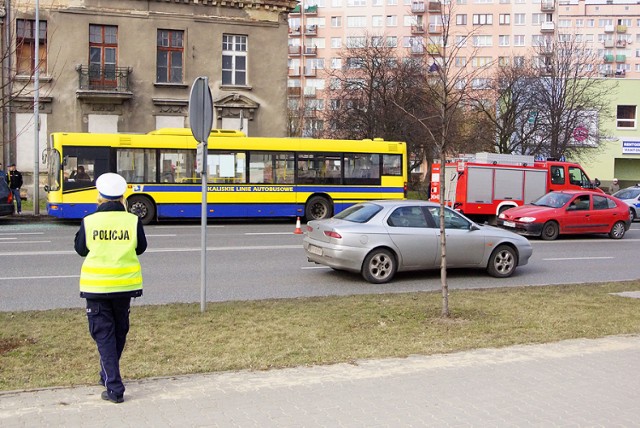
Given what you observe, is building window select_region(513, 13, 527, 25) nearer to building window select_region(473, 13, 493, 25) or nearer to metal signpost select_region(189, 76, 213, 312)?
building window select_region(473, 13, 493, 25)

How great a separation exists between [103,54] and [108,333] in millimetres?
29259

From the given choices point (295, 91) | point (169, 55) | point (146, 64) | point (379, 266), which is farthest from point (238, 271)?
point (295, 91)

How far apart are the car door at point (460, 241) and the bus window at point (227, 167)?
Answer: 11609mm

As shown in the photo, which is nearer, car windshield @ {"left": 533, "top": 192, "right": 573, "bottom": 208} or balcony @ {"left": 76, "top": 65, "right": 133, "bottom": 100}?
car windshield @ {"left": 533, "top": 192, "right": 573, "bottom": 208}

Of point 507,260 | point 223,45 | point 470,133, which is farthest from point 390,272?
point 470,133

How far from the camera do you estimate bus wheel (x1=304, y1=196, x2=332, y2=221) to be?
77.9 feet

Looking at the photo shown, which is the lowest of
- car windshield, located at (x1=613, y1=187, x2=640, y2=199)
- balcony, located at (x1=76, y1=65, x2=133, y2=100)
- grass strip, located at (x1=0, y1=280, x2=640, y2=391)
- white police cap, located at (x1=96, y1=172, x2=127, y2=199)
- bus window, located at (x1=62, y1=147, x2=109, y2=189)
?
grass strip, located at (x1=0, y1=280, x2=640, y2=391)

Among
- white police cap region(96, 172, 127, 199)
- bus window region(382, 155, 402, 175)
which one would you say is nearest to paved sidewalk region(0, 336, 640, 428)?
white police cap region(96, 172, 127, 199)

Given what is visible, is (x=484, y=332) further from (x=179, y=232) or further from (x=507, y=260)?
(x=179, y=232)

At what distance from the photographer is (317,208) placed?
24.1 meters

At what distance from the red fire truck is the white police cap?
794 inches

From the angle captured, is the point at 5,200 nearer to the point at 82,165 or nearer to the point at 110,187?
the point at 82,165

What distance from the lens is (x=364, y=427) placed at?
4.73 metres

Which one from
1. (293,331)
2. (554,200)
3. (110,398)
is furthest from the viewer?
(554,200)
